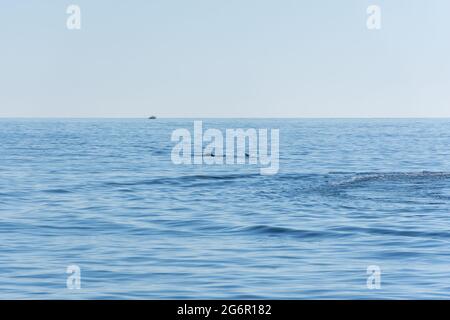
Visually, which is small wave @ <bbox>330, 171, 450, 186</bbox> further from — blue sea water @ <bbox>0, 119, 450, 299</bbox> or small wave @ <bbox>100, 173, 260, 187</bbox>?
small wave @ <bbox>100, 173, 260, 187</bbox>

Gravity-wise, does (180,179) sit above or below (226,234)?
below

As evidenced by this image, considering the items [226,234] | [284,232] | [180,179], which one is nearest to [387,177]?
[180,179]

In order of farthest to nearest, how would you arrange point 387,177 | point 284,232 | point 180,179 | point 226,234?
point 180,179
point 387,177
point 284,232
point 226,234

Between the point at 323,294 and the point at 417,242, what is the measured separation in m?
6.16

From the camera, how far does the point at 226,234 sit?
21266mm

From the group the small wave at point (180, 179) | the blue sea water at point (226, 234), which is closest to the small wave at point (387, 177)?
the blue sea water at point (226, 234)

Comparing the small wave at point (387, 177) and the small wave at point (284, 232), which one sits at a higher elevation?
the small wave at point (284, 232)

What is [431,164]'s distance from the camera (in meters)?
46.1

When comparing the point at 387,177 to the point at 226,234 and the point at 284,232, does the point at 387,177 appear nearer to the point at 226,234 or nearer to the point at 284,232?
the point at 284,232

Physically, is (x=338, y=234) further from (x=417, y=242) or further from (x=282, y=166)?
(x=282, y=166)

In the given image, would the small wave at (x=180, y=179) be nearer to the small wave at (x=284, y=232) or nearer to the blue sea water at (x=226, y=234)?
the blue sea water at (x=226, y=234)

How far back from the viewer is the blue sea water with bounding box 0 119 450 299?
15047 mm

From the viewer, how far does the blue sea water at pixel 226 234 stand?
49.4 ft
